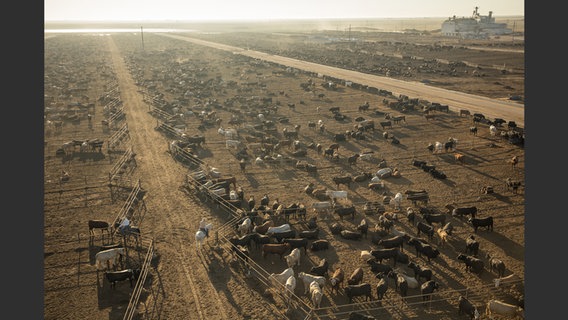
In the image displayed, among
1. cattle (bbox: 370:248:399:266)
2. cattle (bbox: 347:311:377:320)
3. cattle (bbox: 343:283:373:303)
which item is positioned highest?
cattle (bbox: 370:248:399:266)

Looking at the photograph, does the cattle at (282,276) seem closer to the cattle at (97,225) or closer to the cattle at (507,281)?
the cattle at (507,281)

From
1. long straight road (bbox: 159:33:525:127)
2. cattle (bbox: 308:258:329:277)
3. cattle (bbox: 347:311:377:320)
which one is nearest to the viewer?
cattle (bbox: 347:311:377:320)

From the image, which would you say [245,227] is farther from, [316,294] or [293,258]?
[316,294]

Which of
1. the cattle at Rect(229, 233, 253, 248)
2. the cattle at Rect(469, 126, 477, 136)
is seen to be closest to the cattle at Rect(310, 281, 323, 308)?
the cattle at Rect(229, 233, 253, 248)

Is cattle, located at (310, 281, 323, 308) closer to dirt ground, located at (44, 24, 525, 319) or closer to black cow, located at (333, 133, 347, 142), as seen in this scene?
dirt ground, located at (44, 24, 525, 319)

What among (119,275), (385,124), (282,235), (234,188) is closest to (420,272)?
(282,235)
